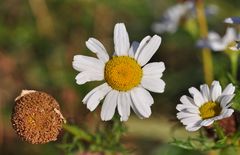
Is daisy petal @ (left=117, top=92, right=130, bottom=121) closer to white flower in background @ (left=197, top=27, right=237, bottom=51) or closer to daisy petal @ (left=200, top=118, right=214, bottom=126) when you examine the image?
daisy petal @ (left=200, top=118, right=214, bottom=126)

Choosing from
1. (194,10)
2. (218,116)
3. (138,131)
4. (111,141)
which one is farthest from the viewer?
(138,131)

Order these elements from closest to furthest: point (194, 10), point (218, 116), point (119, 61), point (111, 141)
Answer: point (218, 116)
point (119, 61)
point (111, 141)
point (194, 10)

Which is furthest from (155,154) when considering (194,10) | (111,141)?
(111,141)

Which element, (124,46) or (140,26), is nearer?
(124,46)

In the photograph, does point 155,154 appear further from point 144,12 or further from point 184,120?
point 184,120

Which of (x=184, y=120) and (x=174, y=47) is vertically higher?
(x=174, y=47)

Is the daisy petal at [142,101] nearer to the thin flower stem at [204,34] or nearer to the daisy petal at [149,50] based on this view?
the daisy petal at [149,50]
